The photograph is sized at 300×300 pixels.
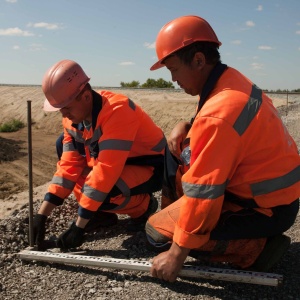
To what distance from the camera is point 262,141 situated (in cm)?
231

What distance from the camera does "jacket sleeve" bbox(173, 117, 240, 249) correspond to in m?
2.16

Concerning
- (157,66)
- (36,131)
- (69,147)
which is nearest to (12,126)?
(36,131)

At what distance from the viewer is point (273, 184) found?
2408 millimetres

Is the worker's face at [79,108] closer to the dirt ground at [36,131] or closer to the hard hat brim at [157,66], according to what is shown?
the dirt ground at [36,131]

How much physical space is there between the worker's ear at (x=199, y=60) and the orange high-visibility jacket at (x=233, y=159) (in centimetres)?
14

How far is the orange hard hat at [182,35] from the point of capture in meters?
2.42

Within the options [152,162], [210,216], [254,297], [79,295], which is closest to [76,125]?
[152,162]

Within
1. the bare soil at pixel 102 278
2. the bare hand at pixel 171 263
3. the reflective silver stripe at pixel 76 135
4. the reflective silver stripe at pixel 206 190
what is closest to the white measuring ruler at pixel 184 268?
the bare soil at pixel 102 278

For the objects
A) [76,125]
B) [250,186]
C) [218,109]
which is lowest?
[250,186]

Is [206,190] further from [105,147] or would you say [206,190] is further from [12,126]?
[12,126]

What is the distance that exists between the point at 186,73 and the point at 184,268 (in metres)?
1.28

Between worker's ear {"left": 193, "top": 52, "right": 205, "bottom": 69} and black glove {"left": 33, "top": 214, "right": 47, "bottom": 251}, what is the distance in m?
1.98

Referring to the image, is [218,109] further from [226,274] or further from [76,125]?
[76,125]

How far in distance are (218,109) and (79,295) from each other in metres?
1.55
